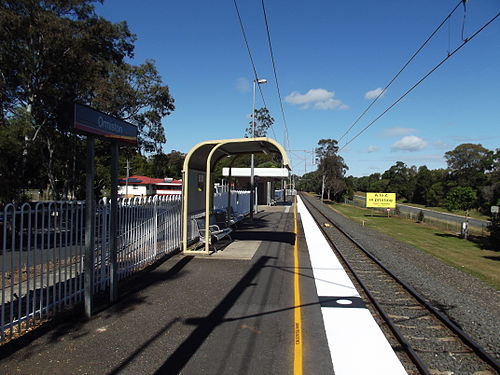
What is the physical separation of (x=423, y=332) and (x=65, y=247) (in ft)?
17.8

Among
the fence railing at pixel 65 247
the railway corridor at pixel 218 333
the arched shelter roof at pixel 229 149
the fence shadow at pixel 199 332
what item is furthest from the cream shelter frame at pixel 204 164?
the fence shadow at pixel 199 332

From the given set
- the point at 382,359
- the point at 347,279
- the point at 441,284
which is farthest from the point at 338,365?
the point at 441,284

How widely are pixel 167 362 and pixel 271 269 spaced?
525 centimetres

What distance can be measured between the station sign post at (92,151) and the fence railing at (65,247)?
0.33m

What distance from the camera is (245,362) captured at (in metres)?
4.26

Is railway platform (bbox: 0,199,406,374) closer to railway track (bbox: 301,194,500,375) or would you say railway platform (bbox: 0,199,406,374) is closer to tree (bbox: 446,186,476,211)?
railway track (bbox: 301,194,500,375)

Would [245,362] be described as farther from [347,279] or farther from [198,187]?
[198,187]

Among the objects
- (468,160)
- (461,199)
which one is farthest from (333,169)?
(461,199)

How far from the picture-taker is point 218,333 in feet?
16.6

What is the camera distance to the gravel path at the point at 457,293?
19.1 ft

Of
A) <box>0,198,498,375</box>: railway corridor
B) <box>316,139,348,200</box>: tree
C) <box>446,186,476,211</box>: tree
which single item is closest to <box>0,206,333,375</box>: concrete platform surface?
<box>0,198,498,375</box>: railway corridor

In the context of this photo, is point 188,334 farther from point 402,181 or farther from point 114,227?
point 402,181

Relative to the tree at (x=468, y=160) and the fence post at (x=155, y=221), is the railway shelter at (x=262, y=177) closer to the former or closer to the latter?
the fence post at (x=155, y=221)

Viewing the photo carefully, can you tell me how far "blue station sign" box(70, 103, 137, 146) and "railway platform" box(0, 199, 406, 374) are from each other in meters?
2.68
